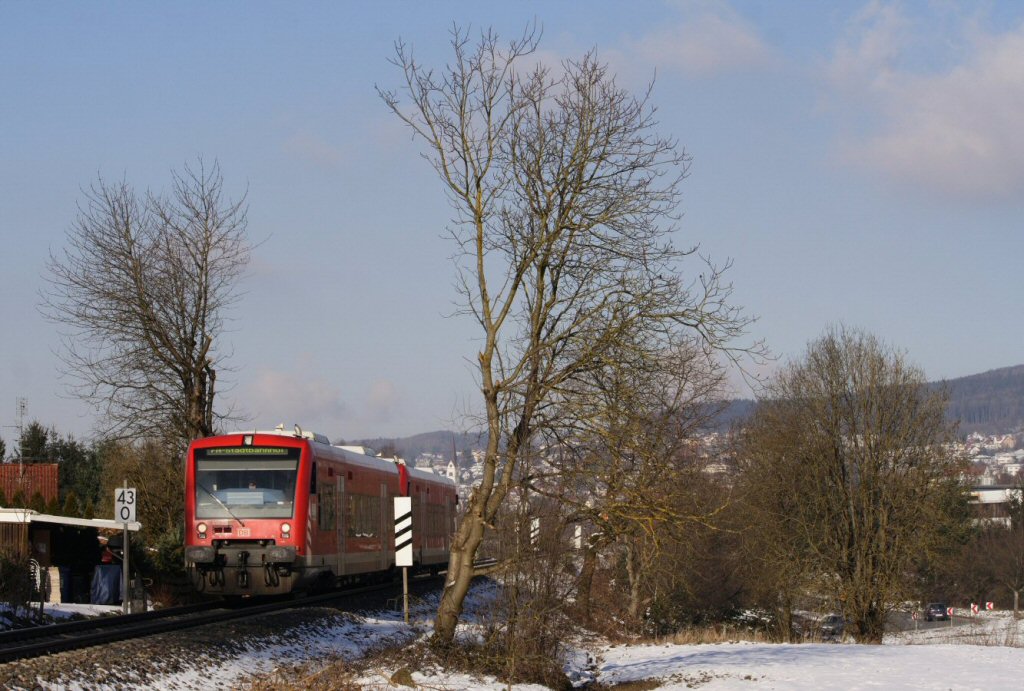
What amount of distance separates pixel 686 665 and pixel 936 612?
66.1m

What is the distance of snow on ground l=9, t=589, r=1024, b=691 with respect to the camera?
17.7 m

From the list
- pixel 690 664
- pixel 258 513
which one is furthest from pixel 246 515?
pixel 690 664

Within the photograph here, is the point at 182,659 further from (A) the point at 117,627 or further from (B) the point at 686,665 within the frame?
(B) the point at 686,665

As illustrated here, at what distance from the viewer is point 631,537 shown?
19.1m

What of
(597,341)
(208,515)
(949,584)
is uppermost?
(597,341)

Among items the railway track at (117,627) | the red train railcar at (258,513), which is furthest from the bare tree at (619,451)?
the red train railcar at (258,513)

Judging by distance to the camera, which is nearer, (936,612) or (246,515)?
(246,515)

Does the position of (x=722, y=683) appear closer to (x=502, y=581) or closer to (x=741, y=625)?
(x=502, y=581)

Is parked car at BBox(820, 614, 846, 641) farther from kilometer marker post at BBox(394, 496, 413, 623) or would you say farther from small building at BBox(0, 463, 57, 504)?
small building at BBox(0, 463, 57, 504)

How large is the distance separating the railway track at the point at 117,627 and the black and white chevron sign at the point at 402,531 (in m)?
2.04

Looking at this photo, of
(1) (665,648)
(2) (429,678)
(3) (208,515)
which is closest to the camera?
(2) (429,678)

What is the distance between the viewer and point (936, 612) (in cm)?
8650

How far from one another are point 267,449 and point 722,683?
32.5 feet

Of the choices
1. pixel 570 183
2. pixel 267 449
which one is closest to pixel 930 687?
pixel 570 183
